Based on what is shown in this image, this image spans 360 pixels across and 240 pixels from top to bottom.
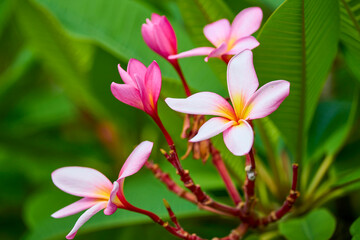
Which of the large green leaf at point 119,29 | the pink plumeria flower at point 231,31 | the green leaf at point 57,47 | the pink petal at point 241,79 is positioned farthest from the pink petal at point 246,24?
the green leaf at point 57,47

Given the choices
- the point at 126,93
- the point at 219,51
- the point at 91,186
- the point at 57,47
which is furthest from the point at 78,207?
the point at 57,47

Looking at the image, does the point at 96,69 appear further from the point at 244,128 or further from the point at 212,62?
the point at 244,128

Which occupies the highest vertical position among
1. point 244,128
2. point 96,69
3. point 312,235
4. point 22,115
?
point 244,128

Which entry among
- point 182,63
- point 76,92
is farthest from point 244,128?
→ point 76,92

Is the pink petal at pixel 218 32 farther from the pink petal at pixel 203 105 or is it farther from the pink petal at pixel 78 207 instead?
the pink petal at pixel 78 207

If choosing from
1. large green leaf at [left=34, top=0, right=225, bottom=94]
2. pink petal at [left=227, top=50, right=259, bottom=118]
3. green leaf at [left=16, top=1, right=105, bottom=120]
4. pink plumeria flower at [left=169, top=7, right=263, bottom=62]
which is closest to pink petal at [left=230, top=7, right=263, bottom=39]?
pink plumeria flower at [left=169, top=7, right=263, bottom=62]

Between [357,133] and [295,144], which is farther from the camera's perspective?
[357,133]
